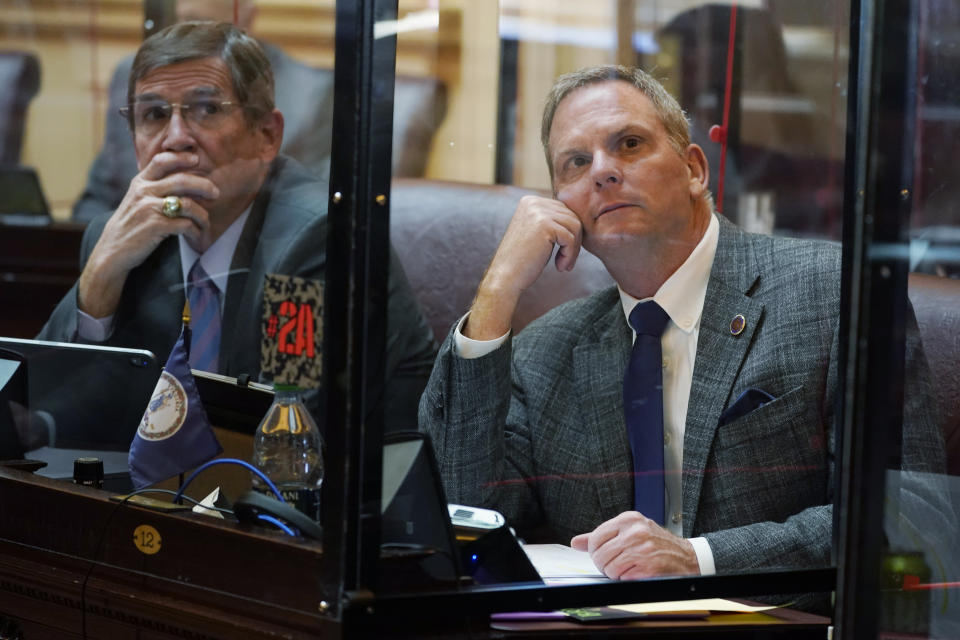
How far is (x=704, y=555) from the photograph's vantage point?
4.36 ft

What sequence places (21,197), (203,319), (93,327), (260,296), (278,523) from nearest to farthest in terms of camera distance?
1. (278,523)
2. (260,296)
3. (203,319)
4. (93,327)
5. (21,197)

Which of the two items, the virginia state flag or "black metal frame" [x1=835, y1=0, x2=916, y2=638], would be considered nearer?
"black metal frame" [x1=835, y1=0, x2=916, y2=638]

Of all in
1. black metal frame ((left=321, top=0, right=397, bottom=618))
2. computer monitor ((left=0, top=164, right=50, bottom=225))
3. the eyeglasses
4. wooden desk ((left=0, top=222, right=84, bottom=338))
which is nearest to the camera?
black metal frame ((left=321, top=0, right=397, bottom=618))

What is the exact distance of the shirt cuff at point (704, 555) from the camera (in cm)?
131

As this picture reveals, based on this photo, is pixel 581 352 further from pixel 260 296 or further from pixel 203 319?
pixel 203 319

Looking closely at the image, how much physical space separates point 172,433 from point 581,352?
58 cm

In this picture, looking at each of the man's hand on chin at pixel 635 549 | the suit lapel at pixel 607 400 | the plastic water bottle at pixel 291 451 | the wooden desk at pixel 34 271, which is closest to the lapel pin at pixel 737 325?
the suit lapel at pixel 607 400

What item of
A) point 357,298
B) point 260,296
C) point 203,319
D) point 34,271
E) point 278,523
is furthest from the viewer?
point 34,271

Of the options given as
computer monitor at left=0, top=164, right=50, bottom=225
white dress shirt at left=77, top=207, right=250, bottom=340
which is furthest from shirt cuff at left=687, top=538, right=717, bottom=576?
computer monitor at left=0, top=164, right=50, bottom=225

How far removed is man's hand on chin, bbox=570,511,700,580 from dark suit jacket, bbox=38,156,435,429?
0.95 ft

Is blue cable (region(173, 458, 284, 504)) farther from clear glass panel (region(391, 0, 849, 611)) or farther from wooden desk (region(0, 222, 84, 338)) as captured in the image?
wooden desk (region(0, 222, 84, 338))

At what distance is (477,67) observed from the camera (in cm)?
148

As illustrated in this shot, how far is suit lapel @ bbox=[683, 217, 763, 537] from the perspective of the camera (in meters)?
1.38

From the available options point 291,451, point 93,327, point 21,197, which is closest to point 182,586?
point 291,451
